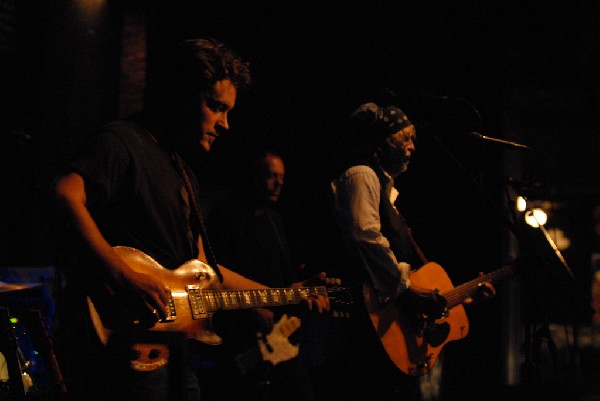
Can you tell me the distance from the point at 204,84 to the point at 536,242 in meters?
3.70

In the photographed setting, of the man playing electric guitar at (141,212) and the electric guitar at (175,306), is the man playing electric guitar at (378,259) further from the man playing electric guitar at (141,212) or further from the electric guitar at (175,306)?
the electric guitar at (175,306)

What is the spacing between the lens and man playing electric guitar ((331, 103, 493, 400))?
11.3ft

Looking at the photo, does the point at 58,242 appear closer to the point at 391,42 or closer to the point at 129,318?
the point at 129,318

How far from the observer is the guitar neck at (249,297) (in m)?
2.42

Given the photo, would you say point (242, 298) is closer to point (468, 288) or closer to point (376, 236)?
point (376, 236)

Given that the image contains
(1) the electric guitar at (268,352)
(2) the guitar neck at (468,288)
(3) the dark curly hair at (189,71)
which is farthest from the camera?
(1) the electric guitar at (268,352)

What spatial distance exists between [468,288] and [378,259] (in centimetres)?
101

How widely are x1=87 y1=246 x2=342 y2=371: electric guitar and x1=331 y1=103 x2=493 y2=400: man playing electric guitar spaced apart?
3.05 feet

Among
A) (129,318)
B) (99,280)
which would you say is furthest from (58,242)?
(129,318)

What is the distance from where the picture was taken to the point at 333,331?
3.64 metres

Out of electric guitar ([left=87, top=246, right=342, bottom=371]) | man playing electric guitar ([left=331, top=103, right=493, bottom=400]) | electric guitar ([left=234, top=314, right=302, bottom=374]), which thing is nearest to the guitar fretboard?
electric guitar ([left=87, top=246, right=342, bottom=371])

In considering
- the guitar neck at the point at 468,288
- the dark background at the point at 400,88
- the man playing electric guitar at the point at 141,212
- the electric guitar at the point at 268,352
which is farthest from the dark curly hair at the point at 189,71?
the dark background at the point at 400,88

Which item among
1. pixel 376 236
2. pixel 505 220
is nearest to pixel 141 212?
pixel 376 236

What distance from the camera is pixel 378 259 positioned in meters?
3.46
